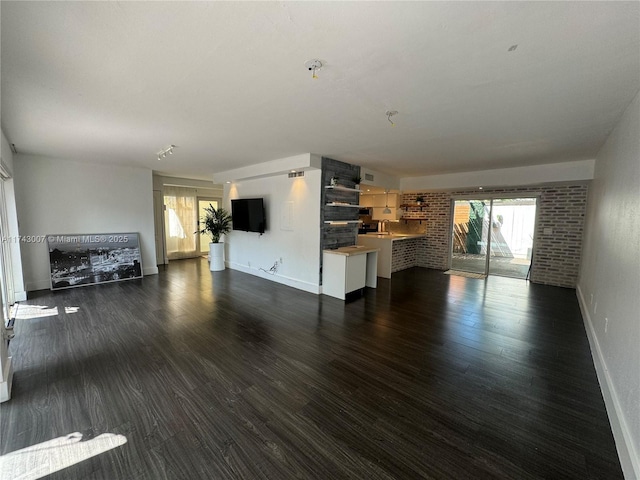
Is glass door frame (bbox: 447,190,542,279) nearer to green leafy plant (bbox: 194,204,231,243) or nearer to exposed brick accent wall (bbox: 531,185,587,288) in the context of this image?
exposed brick accent wall (bbox: 531,185,587,288)

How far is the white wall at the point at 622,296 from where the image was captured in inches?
64.6

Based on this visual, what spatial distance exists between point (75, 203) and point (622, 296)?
823 cm

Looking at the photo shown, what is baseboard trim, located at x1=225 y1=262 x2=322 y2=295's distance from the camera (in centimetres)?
516

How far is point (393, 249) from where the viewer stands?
22.4 feet

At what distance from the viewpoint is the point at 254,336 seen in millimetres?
3229

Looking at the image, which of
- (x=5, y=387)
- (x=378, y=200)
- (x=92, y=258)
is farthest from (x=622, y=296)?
(x=92, y=258)

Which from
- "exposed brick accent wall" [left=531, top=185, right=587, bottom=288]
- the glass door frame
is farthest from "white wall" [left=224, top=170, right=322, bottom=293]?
"exposed brick accent wall" [left=531, top=185, right=587, bottom=288]

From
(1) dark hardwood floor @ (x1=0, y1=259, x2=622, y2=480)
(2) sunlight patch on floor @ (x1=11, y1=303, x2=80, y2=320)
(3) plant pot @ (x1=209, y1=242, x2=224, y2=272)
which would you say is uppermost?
(3) plant pot @ (x1=209, y1=242, x2=224, y2=272)

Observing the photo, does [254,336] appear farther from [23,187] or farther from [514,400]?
[23,187]

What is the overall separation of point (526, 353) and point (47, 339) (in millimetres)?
5460

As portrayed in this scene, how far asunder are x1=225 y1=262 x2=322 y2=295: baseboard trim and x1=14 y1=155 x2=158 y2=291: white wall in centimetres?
203

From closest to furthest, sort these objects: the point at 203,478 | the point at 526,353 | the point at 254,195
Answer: the point at 203,478 < the point at 526,353 < the point at 254,195

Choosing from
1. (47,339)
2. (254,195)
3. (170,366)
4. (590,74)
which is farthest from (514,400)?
(254,195)

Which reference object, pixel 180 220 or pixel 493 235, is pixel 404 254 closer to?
pixel 493 235
